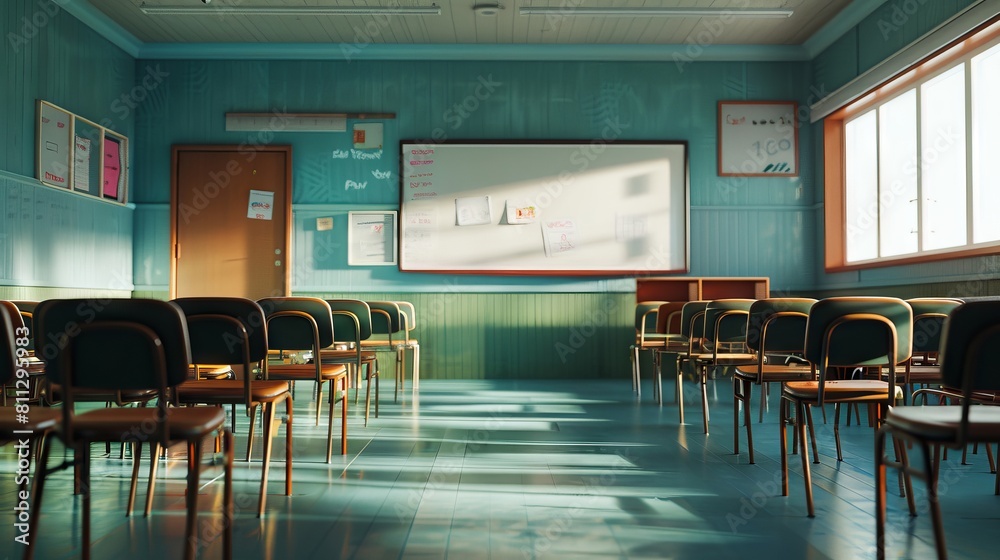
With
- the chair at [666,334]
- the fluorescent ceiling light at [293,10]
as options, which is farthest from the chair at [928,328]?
the fluorescent ceiling light at [293,10]

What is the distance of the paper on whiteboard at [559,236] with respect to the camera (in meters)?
7.17

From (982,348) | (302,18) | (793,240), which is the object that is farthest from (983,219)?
A: (302,18)

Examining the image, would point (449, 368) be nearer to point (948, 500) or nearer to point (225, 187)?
point (225, 187)

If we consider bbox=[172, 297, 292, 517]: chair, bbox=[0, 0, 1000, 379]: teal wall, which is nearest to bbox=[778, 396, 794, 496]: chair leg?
bbox=[172, 297, 292, 517]: chair

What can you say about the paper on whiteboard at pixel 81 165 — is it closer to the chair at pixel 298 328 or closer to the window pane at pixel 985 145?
the chair at pixel 298 328

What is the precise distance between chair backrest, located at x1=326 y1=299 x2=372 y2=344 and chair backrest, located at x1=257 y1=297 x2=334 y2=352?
0.63 metres

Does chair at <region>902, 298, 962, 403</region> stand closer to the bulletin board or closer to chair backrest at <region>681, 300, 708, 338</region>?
chair backrest at <region>681, 300, 708, 338</region>

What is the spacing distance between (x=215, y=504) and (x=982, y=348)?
2351 millimetres

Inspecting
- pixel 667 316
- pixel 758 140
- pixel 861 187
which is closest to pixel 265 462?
pixel 667 316

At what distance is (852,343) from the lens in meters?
2.48

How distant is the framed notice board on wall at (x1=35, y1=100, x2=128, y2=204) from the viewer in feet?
18.6

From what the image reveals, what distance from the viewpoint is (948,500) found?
258 cm

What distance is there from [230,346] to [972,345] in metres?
2.10

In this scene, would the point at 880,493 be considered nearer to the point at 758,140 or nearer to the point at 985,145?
the point at 985,145
